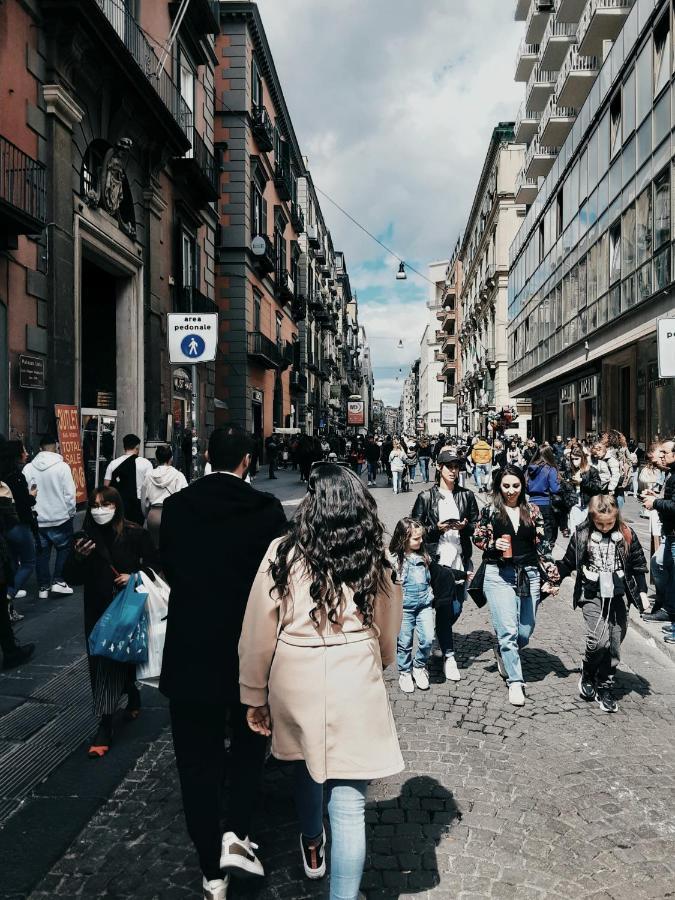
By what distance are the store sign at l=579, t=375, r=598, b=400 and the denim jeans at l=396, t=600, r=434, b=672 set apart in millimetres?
19291

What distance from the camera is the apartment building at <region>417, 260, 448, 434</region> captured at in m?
89.7

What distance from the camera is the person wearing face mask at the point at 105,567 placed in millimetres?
4121

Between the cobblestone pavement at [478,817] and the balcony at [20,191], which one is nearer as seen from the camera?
the cobblestone pavement at [478,817]

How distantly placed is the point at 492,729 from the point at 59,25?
12.7m

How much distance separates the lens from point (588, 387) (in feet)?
78.3

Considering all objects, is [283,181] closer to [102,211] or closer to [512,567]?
[102,211]

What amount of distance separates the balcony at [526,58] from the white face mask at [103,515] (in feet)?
124

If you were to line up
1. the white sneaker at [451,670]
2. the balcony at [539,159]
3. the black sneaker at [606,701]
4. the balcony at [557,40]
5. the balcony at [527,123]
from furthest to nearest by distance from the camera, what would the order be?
1. the balcony at [527,123]
2. the balcony at [539,159]
3. the balcony at [557,40]
4. the white sneaker at [451,670]
5. the black sneaker at [606,701]

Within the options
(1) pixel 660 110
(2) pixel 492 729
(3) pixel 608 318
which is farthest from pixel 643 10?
(2) pixel 492 729

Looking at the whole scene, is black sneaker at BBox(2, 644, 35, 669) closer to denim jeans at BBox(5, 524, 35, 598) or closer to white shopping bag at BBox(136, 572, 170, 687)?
denim jeans at BBox(5, 524, 35, 598)

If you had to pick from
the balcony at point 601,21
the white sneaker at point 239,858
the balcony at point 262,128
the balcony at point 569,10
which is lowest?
the white sneaker at point 239,858

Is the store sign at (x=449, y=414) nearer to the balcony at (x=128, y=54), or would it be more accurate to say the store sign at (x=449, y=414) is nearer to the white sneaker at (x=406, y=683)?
the balcony at (x=128, y=54)

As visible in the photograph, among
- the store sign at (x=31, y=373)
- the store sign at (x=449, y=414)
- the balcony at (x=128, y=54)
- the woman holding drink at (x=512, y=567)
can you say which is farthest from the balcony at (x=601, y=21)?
the store sign at (x=449, y=414)

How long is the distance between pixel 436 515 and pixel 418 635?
1018mm
